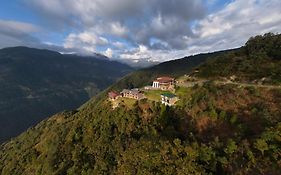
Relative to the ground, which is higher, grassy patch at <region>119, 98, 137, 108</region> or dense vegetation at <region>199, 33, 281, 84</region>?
dense vegetation at <region>199, 33, 281, 84</region>

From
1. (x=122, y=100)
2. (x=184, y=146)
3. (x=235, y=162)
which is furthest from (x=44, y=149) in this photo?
(x=235, y=162)

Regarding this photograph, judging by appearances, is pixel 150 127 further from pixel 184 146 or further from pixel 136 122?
pixel 184 146

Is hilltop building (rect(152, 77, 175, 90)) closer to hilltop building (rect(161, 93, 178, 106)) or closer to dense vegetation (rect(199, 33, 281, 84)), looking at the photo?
hilltop building (rect(161, 93, 178, 106))

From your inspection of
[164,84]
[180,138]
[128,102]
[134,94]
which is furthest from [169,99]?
[180,138]

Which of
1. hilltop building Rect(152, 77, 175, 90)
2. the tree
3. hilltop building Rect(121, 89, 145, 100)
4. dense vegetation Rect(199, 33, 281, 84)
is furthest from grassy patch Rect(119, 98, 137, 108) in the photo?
the tree

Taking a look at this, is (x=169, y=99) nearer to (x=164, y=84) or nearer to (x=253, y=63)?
(x=164, y=84)
